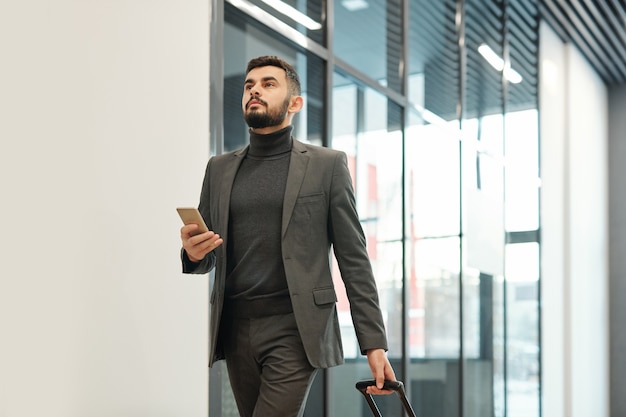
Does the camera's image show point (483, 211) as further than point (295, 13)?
Yes

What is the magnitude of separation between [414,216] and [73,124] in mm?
3055

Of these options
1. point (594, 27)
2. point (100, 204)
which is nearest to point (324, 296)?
Result: point (100, 204)

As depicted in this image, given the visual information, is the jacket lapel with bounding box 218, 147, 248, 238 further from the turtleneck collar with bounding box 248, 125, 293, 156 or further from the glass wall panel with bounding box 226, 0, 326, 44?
the glass wall panel with bounding box 226, 0, 326, 44

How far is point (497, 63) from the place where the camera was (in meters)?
7.00

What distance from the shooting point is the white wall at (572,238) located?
25.2 ft

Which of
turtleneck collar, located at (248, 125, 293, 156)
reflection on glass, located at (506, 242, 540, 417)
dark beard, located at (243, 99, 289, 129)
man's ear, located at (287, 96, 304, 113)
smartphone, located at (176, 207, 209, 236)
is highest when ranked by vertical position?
man's ear, located at (287, 96, 304, 113)

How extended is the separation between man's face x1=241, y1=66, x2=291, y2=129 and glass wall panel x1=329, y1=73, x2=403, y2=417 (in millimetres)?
1908

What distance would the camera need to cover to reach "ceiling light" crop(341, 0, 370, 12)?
14.8 feet

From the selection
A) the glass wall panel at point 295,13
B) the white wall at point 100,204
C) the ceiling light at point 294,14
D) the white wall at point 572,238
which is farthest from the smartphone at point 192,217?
the white wall at point 572,238

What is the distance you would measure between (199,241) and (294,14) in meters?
2.13

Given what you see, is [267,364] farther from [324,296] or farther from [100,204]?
[100,204]

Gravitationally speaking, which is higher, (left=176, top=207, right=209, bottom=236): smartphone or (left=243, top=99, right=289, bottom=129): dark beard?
(left=243, top=99, right=289, bottom=129): dark beard

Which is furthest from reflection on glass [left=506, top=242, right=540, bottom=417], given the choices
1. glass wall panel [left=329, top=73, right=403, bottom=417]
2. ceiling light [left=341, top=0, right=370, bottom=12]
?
ceiling light [left=341, top=0, right=370, bottom=12]

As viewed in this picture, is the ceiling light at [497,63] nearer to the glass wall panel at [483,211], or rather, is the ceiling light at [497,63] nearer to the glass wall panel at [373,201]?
the glass wall panel at [483,211]
